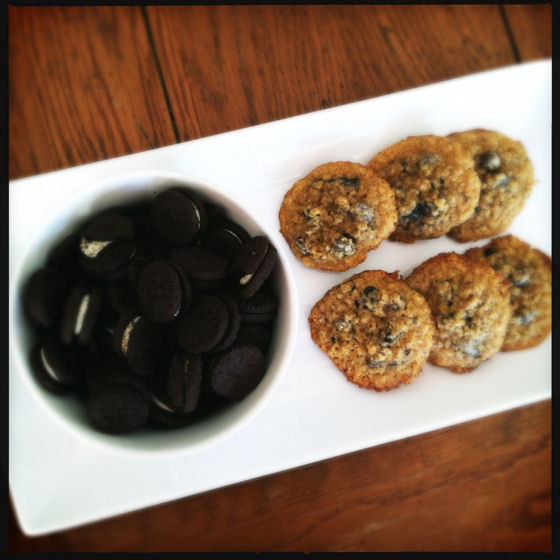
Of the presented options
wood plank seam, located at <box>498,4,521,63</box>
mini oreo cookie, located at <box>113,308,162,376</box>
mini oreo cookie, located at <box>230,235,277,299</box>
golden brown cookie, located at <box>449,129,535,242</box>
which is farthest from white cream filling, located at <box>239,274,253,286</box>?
wood plank seam, located at <box>498,4,521,63</box>

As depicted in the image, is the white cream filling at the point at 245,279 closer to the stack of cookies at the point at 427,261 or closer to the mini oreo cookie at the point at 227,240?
the mini oreo cookie at the point at 227,240

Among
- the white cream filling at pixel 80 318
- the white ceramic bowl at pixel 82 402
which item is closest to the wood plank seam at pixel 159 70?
the white ceramic bowl at pixel 82 402

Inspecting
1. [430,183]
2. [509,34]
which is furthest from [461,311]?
[509,34]

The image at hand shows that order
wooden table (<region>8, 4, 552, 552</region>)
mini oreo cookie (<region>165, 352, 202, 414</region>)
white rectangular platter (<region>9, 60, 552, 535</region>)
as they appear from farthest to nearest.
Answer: wooden table (<region>8, 4, 552, 552</region>)
white rectangular platter (<region>9, 60, 552, 535</region>)
mini oreo cookie (<region>165, 352, 202, 414</region>)

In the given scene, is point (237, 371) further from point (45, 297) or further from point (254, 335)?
point (45, 297)

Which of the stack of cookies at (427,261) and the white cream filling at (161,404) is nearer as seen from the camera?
the white cream filling at (161,404)

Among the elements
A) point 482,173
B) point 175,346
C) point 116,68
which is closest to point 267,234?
point 175,346

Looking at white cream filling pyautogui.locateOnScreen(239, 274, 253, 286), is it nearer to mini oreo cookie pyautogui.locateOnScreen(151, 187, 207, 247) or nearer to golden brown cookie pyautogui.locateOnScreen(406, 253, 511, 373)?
mini oreo cookie pyautogui.locateOnScreen(151, 187, 207, 247)
